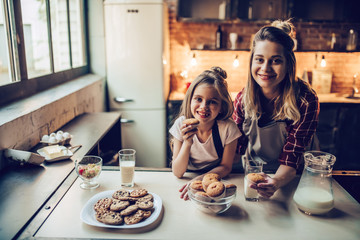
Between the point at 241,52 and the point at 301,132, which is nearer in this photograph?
the point at 301,132

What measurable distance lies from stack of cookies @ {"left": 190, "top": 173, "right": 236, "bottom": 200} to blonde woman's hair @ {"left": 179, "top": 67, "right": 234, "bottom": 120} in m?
0.54

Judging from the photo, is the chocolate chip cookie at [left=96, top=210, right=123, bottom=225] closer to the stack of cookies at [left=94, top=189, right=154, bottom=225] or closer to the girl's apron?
the stack of cookies at [left=94, top=189, right=154, bottom=225]

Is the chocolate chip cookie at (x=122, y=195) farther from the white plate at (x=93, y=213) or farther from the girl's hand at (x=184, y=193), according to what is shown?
the girl's hand at (x=184, y=193)

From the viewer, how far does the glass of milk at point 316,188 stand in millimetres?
1153

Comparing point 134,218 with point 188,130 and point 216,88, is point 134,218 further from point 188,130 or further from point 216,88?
point 216,88

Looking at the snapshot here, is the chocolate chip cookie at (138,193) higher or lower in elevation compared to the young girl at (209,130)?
lower

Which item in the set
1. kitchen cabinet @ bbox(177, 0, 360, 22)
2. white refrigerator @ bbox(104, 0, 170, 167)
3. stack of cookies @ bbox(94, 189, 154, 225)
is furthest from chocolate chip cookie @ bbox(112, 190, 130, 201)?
kitchen cabinet @ bbox(177, 0, 360, 22)

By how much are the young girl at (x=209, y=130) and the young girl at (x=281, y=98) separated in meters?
0.13

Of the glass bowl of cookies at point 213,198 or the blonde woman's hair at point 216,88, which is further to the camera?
the blonde woman's hair at point 216,88

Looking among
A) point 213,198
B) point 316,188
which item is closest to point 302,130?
point 316,188

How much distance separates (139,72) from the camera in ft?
11.5

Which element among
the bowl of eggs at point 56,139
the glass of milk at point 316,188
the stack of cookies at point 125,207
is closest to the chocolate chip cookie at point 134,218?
the stack of cookies at point 125,207

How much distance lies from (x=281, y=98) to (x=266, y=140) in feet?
1.00

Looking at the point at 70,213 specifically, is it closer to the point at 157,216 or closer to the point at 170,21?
the point at 157,216
